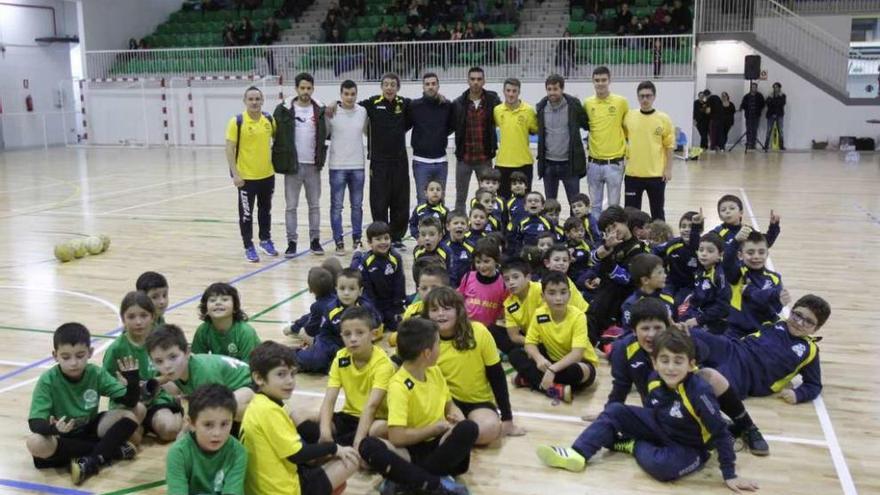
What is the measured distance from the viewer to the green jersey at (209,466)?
307 centimetres

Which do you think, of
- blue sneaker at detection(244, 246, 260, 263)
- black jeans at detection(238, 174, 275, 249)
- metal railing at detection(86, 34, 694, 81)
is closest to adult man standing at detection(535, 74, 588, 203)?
black jeans at detection(238, 174, 275, 249)

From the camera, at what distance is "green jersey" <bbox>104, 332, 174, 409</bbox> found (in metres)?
4.18

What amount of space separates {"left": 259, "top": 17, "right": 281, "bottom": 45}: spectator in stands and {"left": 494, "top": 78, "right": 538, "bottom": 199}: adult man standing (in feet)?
57.7

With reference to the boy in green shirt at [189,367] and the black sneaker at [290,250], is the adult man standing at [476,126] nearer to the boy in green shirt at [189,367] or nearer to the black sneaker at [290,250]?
the black sneaker at [290,250]

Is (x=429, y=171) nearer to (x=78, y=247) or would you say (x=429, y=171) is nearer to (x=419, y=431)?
(x=78, y=247)

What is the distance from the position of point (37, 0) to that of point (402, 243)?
20155 mm

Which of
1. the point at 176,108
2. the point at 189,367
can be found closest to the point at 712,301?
the point at 189,367

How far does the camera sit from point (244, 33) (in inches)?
961

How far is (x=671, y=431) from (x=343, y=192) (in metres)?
5.49

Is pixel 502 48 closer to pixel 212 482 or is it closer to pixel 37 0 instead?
pixel 37 0

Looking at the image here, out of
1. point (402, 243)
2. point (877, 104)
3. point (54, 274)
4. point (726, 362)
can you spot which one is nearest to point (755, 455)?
point (726, 362)

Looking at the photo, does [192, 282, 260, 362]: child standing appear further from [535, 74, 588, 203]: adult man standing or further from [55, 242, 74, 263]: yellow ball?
[55, 242, 74, 263]: yellow ball

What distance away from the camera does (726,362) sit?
456 cm

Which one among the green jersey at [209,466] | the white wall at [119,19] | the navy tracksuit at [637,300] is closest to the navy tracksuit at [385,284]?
the navy tracksuit at [637,300]
